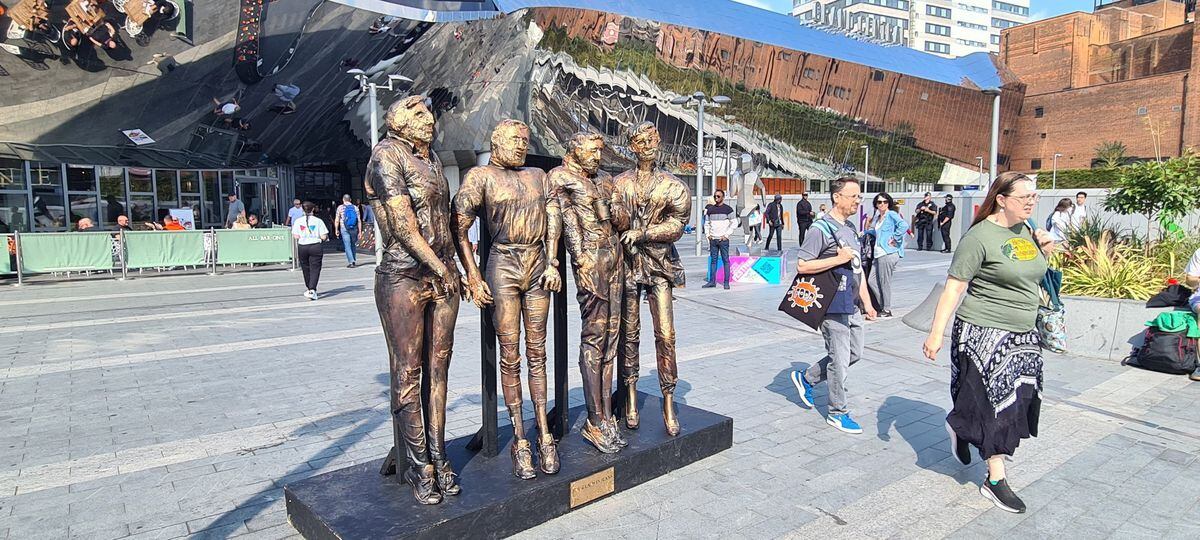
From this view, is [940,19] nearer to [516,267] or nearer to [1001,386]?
[1001,386]

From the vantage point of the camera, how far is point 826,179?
48.7 metres

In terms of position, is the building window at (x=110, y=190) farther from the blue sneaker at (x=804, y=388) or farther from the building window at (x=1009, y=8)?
the building window at (x=1009, y=8)

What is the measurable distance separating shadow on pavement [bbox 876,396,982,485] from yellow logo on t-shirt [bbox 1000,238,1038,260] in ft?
4.99

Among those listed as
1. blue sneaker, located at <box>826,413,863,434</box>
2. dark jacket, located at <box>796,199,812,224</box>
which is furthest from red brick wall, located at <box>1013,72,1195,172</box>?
blue sneaker, located at <box>826,413,863,434</box>

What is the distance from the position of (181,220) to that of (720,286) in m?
18.4

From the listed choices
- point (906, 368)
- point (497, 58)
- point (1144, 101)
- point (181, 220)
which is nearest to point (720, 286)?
point (906, 368)

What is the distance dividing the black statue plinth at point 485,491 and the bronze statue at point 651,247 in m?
0.25

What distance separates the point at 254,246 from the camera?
678 inches

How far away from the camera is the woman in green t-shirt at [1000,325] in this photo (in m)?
3.80

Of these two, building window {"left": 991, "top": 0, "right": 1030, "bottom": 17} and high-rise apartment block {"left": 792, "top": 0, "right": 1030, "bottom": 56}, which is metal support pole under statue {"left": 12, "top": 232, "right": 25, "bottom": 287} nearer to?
high-rise apartment block {"left": 792, "top": 0, "right": 1030, "bottom": 56}

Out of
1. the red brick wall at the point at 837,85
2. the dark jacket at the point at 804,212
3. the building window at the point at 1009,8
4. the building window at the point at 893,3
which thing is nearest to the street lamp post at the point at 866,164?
the red brick wall at the point at 837,85

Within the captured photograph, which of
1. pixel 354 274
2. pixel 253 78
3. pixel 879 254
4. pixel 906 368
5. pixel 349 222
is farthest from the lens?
pixel 253 78

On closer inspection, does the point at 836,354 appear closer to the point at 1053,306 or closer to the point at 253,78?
the point at 1053,306

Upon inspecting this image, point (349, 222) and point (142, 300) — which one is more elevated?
point (349, 222)
